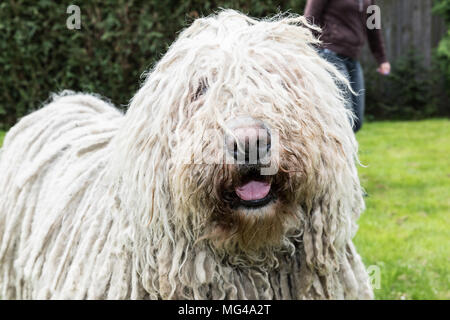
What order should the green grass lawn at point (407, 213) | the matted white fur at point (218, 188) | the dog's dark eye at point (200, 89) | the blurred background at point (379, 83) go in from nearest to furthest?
the matted white fur at point (218, 188)
the dog's dark eye at point (200, 89)
the green grass lawn at point (407, 213)
the blurred background at point (379, 83)

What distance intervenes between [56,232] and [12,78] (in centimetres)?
592

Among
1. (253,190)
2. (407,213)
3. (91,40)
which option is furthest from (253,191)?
(91,40)

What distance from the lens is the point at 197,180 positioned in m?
1.97

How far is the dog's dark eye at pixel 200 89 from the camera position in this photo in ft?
7.22

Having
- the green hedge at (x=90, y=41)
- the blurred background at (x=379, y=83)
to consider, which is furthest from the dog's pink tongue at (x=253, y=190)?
the green hedge at (x=90, y=41)

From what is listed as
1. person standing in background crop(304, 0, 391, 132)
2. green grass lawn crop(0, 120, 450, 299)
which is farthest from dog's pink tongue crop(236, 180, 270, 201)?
person standing in background crop(304, 0, 391, 132)

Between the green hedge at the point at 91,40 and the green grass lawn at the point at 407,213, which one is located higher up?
the green hedge at the point at 91,40

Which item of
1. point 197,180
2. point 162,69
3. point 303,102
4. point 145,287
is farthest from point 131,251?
point 303,102

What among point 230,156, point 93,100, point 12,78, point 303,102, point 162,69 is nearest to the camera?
point 230,156

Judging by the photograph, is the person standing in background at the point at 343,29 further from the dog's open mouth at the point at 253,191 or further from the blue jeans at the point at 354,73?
the dog's open mouth at the point at 253,191

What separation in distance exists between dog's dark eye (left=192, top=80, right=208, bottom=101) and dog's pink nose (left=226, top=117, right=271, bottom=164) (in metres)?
0.32

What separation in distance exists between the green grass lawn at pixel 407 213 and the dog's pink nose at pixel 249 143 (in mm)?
1004

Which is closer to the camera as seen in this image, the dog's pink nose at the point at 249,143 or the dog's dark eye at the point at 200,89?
the dog's pink nose at the point at 249,143
